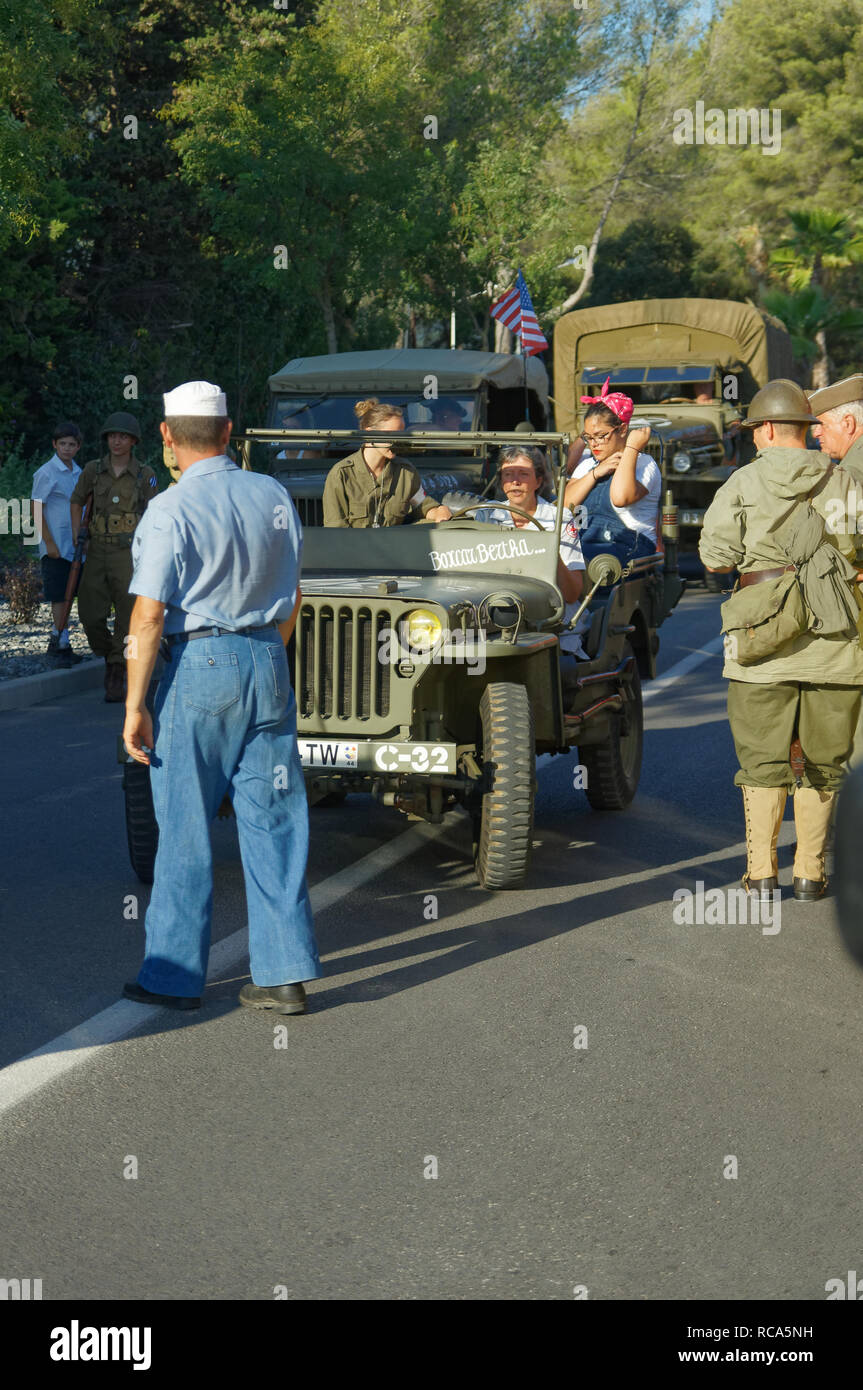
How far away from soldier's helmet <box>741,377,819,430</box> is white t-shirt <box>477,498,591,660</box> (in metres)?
1.44

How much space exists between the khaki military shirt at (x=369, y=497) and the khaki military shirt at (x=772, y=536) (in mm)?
1956

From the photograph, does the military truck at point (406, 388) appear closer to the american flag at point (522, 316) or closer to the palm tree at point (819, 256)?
the american flag at point (522, 316)

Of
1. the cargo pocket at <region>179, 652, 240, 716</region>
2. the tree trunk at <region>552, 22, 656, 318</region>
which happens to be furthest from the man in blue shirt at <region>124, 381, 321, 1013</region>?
the tree trunk at <region>552, 22, 656, 318</region>

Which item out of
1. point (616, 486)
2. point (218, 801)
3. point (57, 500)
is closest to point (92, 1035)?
point (218, 801)

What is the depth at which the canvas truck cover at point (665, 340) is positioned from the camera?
2294cm

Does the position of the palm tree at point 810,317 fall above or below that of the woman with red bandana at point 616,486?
above

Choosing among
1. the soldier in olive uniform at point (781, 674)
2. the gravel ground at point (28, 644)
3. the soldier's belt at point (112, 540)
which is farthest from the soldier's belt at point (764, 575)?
the gravel ground at point (28, 644)

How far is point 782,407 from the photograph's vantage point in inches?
267

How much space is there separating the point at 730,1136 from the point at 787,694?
2754 millimetres

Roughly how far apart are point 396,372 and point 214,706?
753 centimetres

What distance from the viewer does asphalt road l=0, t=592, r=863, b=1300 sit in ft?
12.3

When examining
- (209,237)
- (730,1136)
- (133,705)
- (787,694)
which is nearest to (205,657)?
(133,705)

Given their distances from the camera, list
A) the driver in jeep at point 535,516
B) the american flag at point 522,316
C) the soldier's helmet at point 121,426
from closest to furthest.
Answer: the driver in jeep at point 535,516, the soldier's helmet at point 121,426, the american flag at point 522,316

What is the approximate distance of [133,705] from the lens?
17.1 feet
